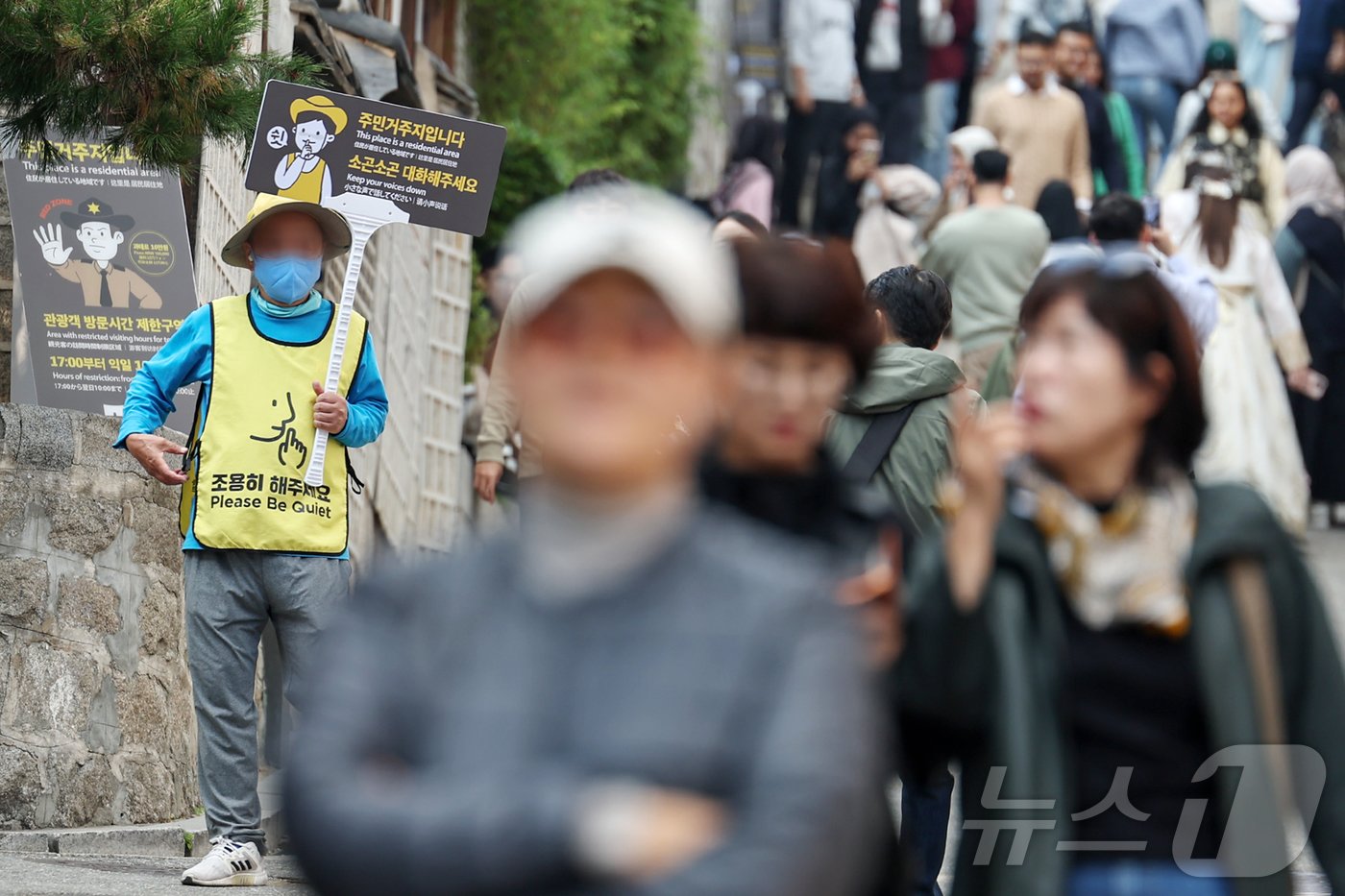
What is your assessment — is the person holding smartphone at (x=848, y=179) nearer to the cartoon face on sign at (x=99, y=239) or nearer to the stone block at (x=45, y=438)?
the cartoon face on sign at (x=99, y=239)

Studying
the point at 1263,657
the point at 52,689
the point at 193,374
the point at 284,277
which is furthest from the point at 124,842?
the point at 1263,657

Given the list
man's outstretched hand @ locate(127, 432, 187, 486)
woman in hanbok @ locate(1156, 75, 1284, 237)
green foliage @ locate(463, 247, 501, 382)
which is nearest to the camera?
man's outstretched hand @ locate(127, 432, 187, 486)

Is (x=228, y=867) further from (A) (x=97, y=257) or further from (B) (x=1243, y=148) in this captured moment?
(B) (x=1243, y=148)

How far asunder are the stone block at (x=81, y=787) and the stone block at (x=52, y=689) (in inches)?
4.1

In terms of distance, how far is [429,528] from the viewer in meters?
15.1

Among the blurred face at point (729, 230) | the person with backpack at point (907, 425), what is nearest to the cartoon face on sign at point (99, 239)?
the blurred face at point (729, 230)

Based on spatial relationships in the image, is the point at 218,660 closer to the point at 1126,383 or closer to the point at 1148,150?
the point at 1126,383

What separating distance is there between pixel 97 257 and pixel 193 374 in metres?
1.54

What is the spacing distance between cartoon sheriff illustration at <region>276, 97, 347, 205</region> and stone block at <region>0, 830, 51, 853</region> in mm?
2197

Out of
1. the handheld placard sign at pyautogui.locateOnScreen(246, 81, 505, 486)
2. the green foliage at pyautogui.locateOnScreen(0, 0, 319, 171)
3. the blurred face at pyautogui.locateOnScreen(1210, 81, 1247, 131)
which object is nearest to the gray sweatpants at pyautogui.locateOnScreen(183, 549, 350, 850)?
the handheld placard sign at pyautogui.locateOnScreen(246, 81, 505, 486)

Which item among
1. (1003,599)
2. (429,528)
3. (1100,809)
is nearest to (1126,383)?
(1003,599)

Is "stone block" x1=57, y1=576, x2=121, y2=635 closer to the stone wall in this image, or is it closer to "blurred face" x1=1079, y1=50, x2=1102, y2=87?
the stone wall

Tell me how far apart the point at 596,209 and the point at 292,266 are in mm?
4827

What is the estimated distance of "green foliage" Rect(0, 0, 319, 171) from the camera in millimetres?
5629
